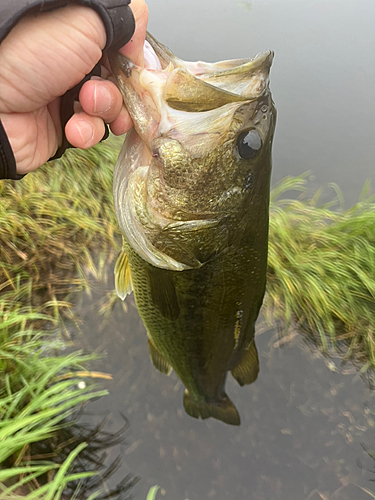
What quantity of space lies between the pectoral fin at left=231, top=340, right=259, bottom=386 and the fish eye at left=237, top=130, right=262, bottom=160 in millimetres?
1130

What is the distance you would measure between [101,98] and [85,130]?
144mm

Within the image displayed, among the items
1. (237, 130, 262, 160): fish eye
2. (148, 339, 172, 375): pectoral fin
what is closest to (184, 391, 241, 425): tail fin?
(148, 339, 172, 375): pectoral fin

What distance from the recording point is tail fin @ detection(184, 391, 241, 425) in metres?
2.04

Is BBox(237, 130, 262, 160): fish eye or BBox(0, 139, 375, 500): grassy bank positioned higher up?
BBox(237, 130, 262, 160): fish eye

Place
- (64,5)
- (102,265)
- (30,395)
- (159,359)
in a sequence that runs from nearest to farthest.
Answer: (64,5), (30,395), (159,359), (102,265)

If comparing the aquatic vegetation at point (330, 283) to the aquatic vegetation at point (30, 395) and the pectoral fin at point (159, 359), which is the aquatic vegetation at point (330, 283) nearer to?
the pectoral fin at point (159, 359)

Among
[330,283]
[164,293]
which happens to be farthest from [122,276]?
[330,283]

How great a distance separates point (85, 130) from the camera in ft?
3.69

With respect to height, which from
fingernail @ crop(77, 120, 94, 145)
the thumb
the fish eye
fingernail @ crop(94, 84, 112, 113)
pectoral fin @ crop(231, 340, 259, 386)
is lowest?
pectoral fin @ crop(231, 340, 259, 386)

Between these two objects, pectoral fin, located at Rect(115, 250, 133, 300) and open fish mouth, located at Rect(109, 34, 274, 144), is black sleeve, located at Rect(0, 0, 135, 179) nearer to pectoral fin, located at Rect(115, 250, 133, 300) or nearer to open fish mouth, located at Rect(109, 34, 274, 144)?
open fish mouth, located at Rect(109, 34, 274, 144)

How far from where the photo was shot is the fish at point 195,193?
1016mm

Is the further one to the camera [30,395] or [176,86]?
[30,395]

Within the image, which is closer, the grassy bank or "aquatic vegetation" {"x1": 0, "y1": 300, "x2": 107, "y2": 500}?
"aquatic vegetation" {"x1": 0, "y1": 300, "x2": 107, "y2": 500}

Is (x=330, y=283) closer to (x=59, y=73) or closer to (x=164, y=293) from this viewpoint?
(x=164, y=293)
